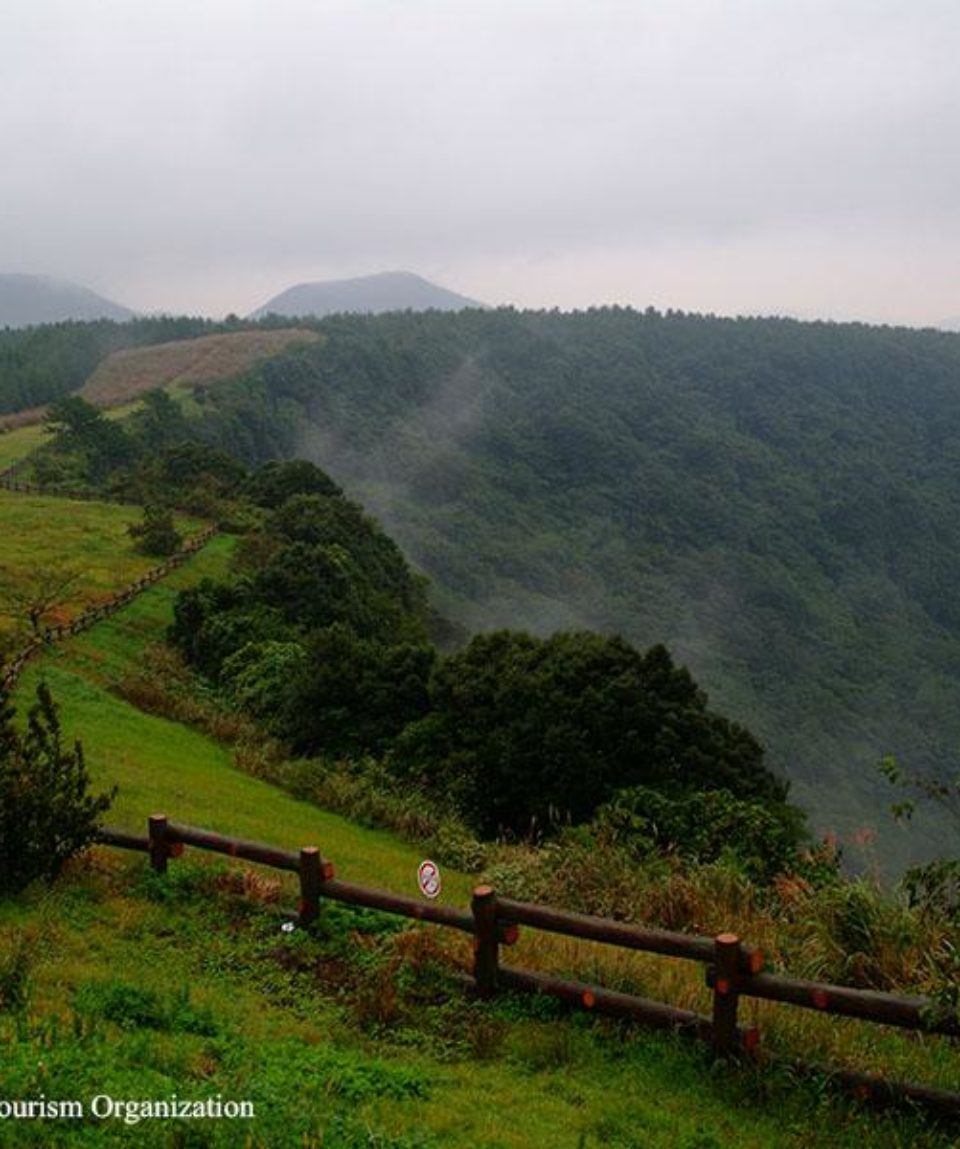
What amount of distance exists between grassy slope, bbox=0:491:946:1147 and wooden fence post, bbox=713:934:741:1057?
0.20 meters

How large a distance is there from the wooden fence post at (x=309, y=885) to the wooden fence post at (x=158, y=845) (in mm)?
1758

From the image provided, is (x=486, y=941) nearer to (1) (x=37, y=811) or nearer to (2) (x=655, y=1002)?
(2) (x=655, y=1002)

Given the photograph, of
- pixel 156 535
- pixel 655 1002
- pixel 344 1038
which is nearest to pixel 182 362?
pixel 156 535

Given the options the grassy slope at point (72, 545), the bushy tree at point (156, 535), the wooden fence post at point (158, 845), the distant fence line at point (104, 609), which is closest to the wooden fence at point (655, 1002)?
the wooden fence post at point (158, 845)

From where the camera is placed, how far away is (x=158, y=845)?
34.2 ft

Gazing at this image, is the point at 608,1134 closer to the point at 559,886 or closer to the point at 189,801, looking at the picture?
the point at 559,886

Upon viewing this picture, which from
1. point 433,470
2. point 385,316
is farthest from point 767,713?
point 385,316

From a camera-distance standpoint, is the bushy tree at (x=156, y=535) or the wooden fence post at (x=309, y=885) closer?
the wooden fence post at (x=309, y=885)

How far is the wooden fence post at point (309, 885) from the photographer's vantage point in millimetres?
9250

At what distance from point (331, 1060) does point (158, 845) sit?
4220 millimetres

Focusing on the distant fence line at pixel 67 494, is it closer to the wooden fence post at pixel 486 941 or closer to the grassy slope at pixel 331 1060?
the grassy slope at pixel 331 1060

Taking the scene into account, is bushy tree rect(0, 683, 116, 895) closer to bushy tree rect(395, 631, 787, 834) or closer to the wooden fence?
the wooden fence

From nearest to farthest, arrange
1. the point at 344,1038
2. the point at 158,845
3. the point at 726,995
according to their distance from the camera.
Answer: the point at 726,995
the point at 344,1038
the point at 158,845

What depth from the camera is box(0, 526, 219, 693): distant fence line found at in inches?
1067
